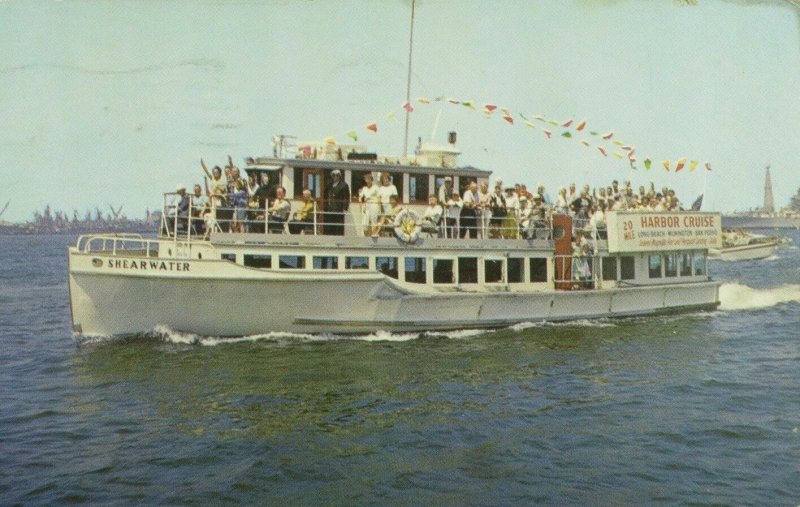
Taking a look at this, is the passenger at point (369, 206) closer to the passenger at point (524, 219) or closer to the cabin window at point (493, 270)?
the cabin window at point (493, 270)

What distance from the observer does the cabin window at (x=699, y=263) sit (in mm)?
25703

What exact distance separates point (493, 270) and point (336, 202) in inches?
205

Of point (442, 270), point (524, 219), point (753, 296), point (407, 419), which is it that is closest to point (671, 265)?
point (524, 219)

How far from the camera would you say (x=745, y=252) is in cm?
6450

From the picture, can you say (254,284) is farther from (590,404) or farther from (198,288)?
(590,404)

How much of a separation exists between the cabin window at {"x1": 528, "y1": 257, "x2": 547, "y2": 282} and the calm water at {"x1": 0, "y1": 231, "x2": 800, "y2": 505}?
6.47 ft

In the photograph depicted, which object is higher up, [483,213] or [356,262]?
[483,213]

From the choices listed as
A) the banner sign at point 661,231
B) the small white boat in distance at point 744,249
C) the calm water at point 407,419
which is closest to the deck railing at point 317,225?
the banner sign at point 661,231

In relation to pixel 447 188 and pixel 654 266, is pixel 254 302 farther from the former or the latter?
pixel 654 266

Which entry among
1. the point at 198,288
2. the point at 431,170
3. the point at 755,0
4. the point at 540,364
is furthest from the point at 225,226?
the point at 755,0

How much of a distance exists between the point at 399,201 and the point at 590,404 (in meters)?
9.87

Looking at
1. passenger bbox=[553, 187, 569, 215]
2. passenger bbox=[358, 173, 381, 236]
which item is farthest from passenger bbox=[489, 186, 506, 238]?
passenger bbox=[358, 173, 381, 236]

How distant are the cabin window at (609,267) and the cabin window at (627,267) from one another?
0.88 feet

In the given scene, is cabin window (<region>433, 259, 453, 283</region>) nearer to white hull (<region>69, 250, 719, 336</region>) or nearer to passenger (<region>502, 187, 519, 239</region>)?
white hull (<region>69, 250, 719, 336</region>)
